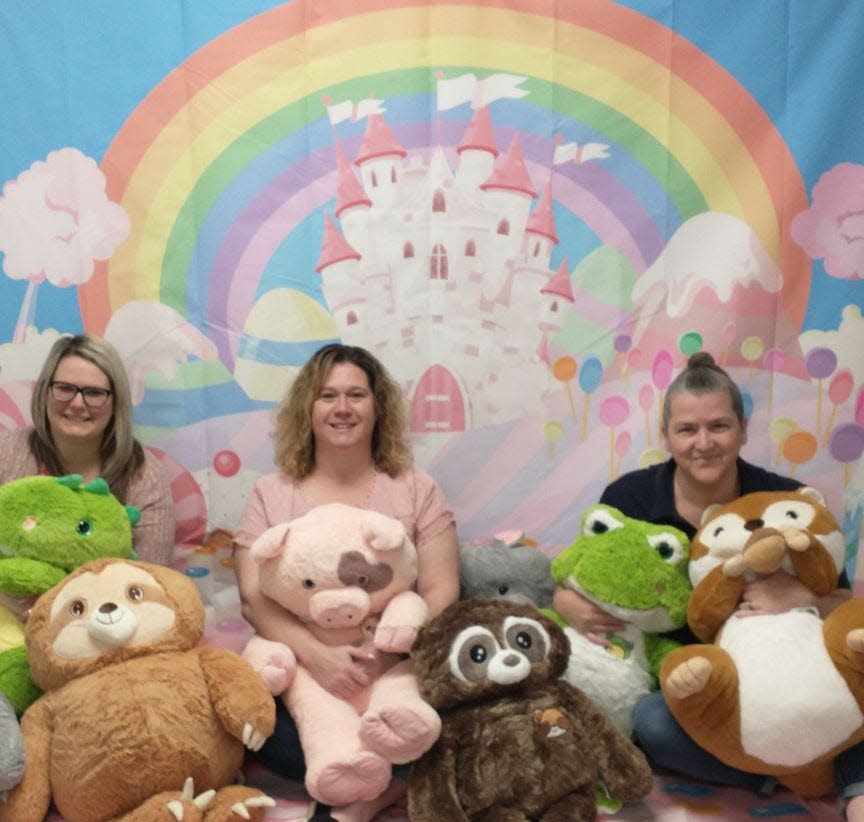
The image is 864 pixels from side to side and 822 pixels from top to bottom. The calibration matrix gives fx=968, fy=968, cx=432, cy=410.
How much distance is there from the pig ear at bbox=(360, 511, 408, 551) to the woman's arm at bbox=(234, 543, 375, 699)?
7.8 inches

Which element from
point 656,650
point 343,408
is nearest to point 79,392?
point 343,408

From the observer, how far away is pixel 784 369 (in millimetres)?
2160

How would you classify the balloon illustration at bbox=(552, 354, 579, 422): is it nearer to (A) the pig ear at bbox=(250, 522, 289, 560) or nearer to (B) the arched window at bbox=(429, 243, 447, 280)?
(B) the arched window at bbox=(429, 243, 447, 280)

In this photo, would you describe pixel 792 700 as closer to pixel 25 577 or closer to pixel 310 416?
pixel 310 416

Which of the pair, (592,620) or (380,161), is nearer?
(592,620)

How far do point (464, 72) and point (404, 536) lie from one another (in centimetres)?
104

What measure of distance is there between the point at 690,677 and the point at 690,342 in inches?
33.8

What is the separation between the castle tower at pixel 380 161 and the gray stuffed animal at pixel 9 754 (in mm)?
1265

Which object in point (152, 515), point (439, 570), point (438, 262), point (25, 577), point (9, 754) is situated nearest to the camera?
point (9, 754)

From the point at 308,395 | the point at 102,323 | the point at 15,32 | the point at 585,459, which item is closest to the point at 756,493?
the point at 585,459

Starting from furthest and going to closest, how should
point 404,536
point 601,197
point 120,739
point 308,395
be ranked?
point 601,197, point 308,395, point 404,536, point 120,739

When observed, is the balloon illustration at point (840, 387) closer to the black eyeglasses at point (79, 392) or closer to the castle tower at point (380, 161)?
the castle tower at point (380, 161)

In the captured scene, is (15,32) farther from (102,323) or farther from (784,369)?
(784,369)

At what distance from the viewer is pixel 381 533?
173 cm
